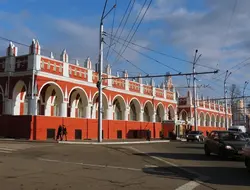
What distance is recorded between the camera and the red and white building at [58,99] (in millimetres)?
37625

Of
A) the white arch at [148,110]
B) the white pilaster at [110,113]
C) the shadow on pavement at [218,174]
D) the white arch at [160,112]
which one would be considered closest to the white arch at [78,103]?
the white pilaster at [110,113]

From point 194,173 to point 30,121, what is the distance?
25.7m

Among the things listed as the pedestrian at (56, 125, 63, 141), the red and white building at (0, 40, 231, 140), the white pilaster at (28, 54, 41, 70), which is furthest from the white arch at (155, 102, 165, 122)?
the white pilaster at (28, 54, 41, 70)

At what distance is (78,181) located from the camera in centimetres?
1110

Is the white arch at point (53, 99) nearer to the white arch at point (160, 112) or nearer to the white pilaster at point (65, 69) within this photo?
the white pilaster at point (65, 69)

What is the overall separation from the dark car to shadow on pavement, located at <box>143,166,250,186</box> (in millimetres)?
3470

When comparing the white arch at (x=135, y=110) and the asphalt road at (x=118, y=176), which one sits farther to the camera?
the white arch at (x=135, y=110)

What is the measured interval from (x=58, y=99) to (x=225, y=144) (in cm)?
2608

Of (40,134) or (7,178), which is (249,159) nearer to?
(7,178)

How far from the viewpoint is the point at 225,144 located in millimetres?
19000

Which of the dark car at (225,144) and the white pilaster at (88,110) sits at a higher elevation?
the white pilaster at (88,110)

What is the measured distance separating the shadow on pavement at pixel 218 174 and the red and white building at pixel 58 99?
24.5 m

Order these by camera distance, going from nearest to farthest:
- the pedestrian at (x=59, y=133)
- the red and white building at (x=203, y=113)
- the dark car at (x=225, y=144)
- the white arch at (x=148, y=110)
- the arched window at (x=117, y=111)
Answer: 1. the dark car at (x=225, y=144)
2. the pedestrian at (x=59, y=133)
3. the arched window at (x=117, y=111)
4. the white arch at (x=148, y=110)
5. the red and white building at (x=203, y=113)

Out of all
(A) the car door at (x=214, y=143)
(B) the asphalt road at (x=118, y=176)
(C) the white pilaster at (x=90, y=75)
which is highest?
A: (C) the white pilaster at (x=90, y=75)
